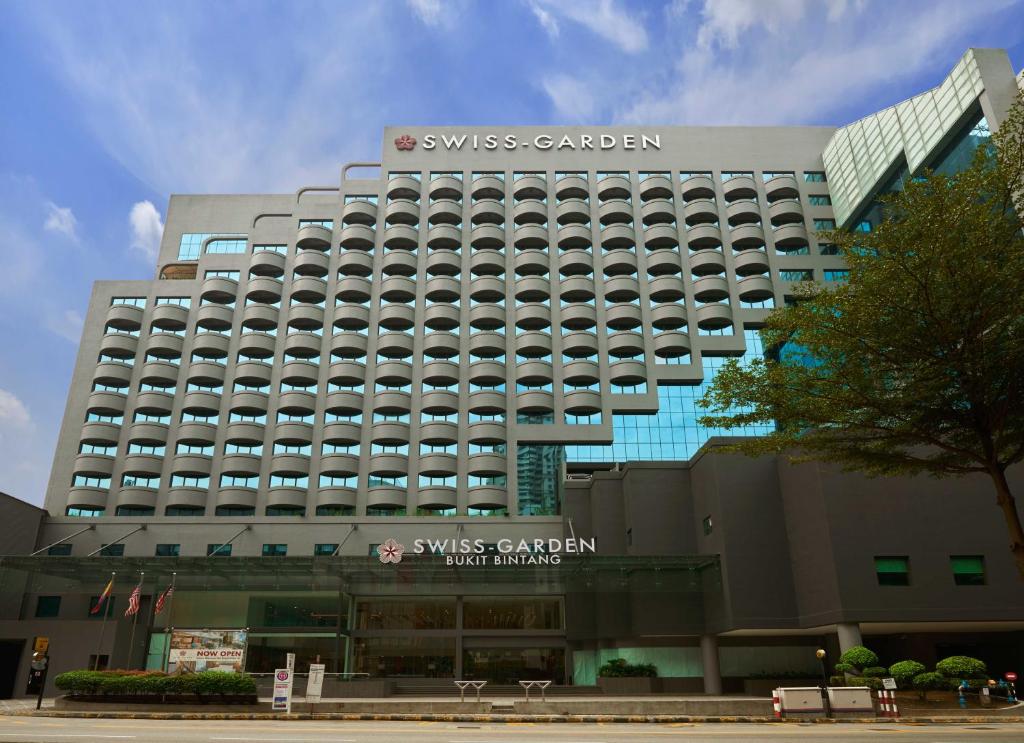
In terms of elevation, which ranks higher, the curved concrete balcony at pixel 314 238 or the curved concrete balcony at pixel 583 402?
the curved concrete balcony at pixel 314 238

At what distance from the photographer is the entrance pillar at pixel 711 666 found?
44.0 meters

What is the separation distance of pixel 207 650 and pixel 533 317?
41599mm

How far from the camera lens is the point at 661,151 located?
82688 mm

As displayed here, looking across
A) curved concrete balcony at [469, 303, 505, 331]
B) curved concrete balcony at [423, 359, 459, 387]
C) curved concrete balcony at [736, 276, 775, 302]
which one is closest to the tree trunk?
curved concrete balcony at [736, 276, 775, 302]

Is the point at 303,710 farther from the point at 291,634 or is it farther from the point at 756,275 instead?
the point at 756,275

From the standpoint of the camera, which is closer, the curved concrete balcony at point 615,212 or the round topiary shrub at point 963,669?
the round topiary shrub at point 963,669

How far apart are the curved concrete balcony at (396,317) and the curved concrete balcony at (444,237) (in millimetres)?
7883

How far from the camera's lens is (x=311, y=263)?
77125 millimetres

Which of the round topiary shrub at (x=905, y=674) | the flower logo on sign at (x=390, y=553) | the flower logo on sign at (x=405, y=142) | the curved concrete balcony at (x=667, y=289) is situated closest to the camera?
the round topiary shrub at (x=905, y=674)

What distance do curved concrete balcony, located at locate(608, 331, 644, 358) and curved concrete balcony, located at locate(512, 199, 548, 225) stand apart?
51.2ft

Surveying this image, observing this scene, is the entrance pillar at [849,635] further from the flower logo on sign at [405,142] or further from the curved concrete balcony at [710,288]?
the flower logo on sign at [405,142]

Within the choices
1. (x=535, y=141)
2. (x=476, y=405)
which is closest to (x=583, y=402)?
(x=476, y=405)

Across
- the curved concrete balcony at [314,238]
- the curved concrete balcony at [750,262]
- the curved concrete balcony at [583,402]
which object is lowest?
the curved concrete balcony at [583,402]

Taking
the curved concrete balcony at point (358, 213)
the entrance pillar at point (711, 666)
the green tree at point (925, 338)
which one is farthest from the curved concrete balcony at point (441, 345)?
the green tree at point (925, 338)
